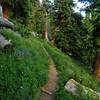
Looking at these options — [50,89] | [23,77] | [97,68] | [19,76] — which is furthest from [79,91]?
[97,68]

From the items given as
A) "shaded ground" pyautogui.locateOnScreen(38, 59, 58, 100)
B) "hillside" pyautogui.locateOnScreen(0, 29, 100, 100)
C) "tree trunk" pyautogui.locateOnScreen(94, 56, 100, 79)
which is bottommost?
"tree trunk" pyautogui.locateOnScreen(94, 56, 100, 79)

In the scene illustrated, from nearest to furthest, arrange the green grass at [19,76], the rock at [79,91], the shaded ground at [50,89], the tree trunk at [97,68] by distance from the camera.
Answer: the green grass at [19,76] → the shaded ground at [50,89] → the rock at [79,91] → the tree trunk at [97,68]

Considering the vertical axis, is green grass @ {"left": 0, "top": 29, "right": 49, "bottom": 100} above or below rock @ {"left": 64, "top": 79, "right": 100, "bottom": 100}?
above

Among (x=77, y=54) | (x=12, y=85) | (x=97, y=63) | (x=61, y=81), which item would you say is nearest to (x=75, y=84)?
(x=61, y=81)

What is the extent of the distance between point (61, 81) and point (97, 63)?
5.56 meters

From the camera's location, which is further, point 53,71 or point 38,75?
point 53,71

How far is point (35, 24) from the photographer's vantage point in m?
36.8

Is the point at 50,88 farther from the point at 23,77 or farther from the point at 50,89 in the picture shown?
the point at 23,77

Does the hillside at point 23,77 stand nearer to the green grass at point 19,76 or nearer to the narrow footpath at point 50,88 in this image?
the green grass at point 19,76

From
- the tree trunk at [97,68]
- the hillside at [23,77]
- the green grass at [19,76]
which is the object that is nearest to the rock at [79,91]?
the hillside at [23,77]

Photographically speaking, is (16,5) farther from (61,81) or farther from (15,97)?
(15,97)

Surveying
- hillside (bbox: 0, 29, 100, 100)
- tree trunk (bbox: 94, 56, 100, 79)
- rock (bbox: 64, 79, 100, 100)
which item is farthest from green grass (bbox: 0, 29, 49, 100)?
tree trunk (bbox: 94, 56, 100, 79)

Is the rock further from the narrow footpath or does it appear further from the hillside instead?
the narrow footpath

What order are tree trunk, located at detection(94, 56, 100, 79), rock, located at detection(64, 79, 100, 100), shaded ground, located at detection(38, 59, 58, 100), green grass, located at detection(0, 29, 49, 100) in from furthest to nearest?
tree trunk, located at detection(94, 56, 100, 79) → rock, located at detection(64, 79, 100, 100) → shaded ground, located at detection(38, 59, 58, 100) → green grass, located at detection(0, 29, 49, 100)
